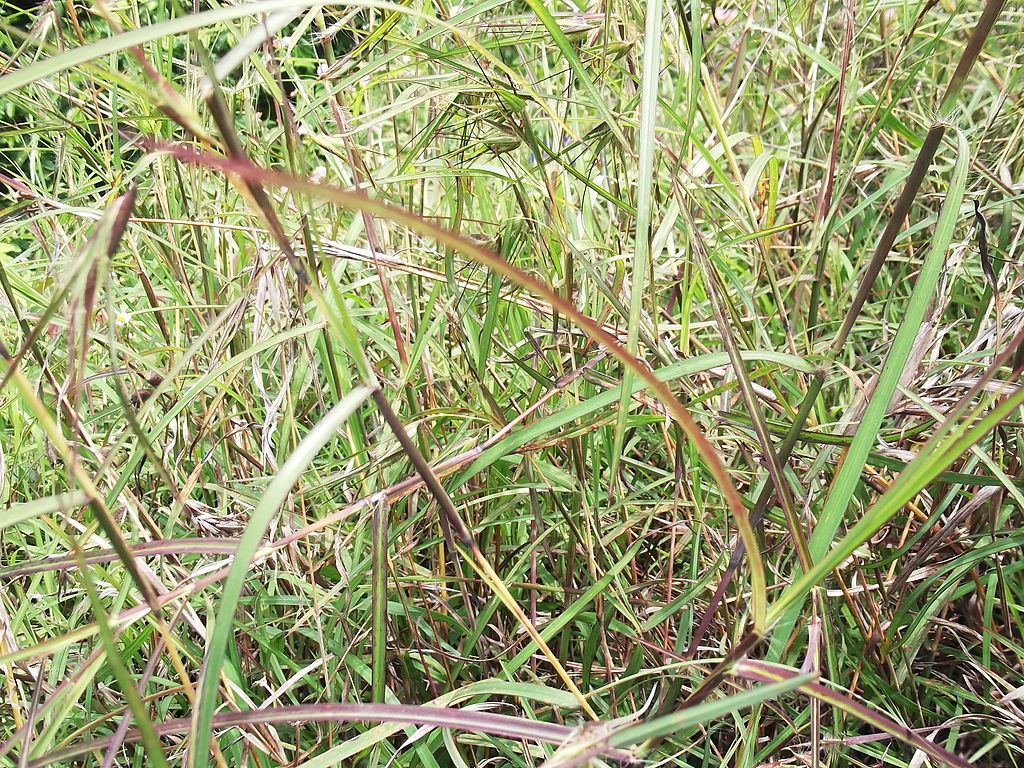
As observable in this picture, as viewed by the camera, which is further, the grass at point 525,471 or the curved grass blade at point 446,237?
the grass at point 525,471

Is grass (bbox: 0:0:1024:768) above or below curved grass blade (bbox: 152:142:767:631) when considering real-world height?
below

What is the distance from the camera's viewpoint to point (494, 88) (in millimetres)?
493

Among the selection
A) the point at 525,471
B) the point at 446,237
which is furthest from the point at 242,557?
the point at 525,471

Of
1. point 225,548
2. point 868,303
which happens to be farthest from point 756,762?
point 868,303

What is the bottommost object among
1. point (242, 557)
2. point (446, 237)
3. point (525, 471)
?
point (525, 471)

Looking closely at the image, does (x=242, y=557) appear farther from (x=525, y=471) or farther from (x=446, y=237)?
(x=525, y=471)

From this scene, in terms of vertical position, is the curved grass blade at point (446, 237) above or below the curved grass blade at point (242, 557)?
above

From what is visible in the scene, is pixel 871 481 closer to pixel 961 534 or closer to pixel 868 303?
pixel 961 534

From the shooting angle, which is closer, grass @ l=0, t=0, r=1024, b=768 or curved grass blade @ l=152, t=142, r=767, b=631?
curved grass blade @ l=152, t=142, r=767, b=631

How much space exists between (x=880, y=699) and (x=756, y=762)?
0.35 feet

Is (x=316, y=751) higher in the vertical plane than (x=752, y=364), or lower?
lower

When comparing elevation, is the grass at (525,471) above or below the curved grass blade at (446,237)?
below

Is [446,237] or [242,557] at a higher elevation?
[446,237]

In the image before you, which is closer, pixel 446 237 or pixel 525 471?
pixel 446 237
